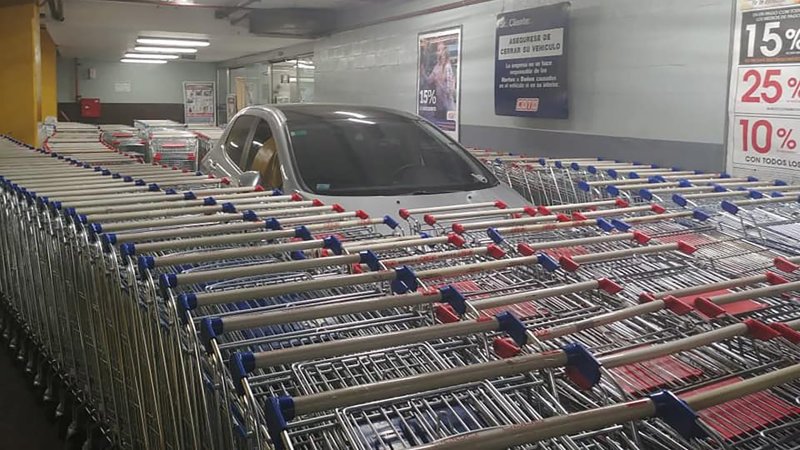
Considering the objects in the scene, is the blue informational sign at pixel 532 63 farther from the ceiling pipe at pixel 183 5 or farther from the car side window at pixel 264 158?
the ceiling pipe at pixel 183 5

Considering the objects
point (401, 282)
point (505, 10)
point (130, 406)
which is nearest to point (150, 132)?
point (505, 10)

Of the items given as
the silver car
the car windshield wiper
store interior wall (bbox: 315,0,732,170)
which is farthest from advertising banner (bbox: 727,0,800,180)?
the car windshield wiper

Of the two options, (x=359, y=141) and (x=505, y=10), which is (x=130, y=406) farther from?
(x=505, y=10)

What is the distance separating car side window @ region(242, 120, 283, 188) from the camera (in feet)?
16.4

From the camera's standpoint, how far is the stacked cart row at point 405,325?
1.65m

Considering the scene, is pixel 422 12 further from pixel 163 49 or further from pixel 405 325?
pixel 163 49

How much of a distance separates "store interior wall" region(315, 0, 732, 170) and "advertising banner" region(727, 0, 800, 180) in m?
0.15

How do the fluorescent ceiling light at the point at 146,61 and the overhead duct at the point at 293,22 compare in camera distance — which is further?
the fluorescent ceiling light at the point at 146,61

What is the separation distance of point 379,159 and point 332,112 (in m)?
0.69

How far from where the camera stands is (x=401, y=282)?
2336mm

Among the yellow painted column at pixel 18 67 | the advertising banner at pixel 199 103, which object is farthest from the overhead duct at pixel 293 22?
the advertising banner at pixel 199 103

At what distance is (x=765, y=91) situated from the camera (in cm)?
530

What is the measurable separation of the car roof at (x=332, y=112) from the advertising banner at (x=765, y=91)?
2.47 metres

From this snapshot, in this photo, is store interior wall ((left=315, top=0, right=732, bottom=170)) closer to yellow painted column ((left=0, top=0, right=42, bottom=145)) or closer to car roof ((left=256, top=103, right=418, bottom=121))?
car roof ((left=256, top=103, right=418, bottom=121))
